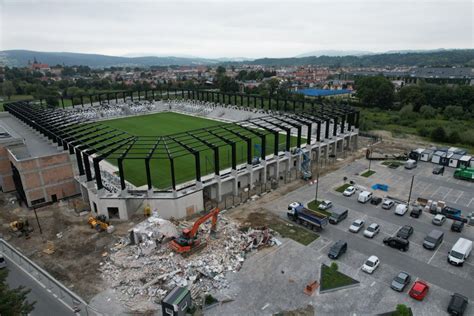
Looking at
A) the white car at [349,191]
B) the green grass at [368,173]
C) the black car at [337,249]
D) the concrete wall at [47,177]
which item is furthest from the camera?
the green grass at [368,173]

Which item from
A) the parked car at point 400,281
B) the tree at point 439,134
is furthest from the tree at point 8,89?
the parked car at point 400,281

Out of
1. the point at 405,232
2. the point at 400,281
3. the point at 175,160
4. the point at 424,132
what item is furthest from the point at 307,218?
the point at 424,132

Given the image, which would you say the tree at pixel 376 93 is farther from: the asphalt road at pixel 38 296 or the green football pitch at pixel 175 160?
the asphalt road at pixel 38 296

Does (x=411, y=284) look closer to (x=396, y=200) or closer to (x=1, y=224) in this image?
(x=396, y=200)

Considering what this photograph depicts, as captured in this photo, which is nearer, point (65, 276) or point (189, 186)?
point (65, 276)

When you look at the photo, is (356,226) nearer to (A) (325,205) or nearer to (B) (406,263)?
(A) (325,205)

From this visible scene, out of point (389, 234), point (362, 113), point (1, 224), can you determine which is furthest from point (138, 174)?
point (362, 113)
